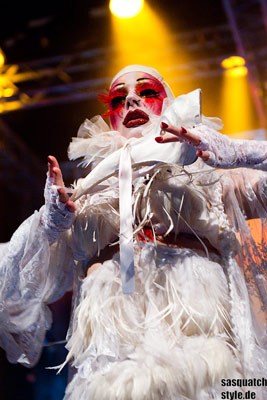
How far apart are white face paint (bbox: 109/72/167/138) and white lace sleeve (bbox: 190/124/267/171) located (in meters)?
0.42

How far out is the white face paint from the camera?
1.59 metres

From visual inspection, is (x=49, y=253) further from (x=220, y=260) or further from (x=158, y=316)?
(x=220, y=260)

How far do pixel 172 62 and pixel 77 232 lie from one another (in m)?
2.07

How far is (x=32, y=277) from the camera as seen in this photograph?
1.40 meters

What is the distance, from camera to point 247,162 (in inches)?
48.4

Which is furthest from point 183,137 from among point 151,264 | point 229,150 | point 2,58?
point 2,58

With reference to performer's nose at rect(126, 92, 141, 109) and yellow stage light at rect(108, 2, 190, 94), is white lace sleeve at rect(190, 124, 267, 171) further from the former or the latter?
yellow stage light at rect(108, 2, 190, 94)

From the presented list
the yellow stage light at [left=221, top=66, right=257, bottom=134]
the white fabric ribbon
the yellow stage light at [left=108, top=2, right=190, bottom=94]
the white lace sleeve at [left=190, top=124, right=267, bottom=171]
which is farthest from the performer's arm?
the yellow stage light at [left=221, top=66, right=257, bottom=134]

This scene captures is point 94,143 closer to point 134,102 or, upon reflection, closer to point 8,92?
point 134,102

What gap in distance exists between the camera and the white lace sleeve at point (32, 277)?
54.2 inches

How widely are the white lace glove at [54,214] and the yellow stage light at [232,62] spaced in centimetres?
219

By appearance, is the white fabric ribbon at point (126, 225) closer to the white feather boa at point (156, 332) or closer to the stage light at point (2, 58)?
the white feather boa at point (156, 332)

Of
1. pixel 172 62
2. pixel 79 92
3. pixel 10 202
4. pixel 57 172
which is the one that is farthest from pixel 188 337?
pixel 10 202

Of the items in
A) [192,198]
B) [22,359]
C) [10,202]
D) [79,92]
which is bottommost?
[22,359]
